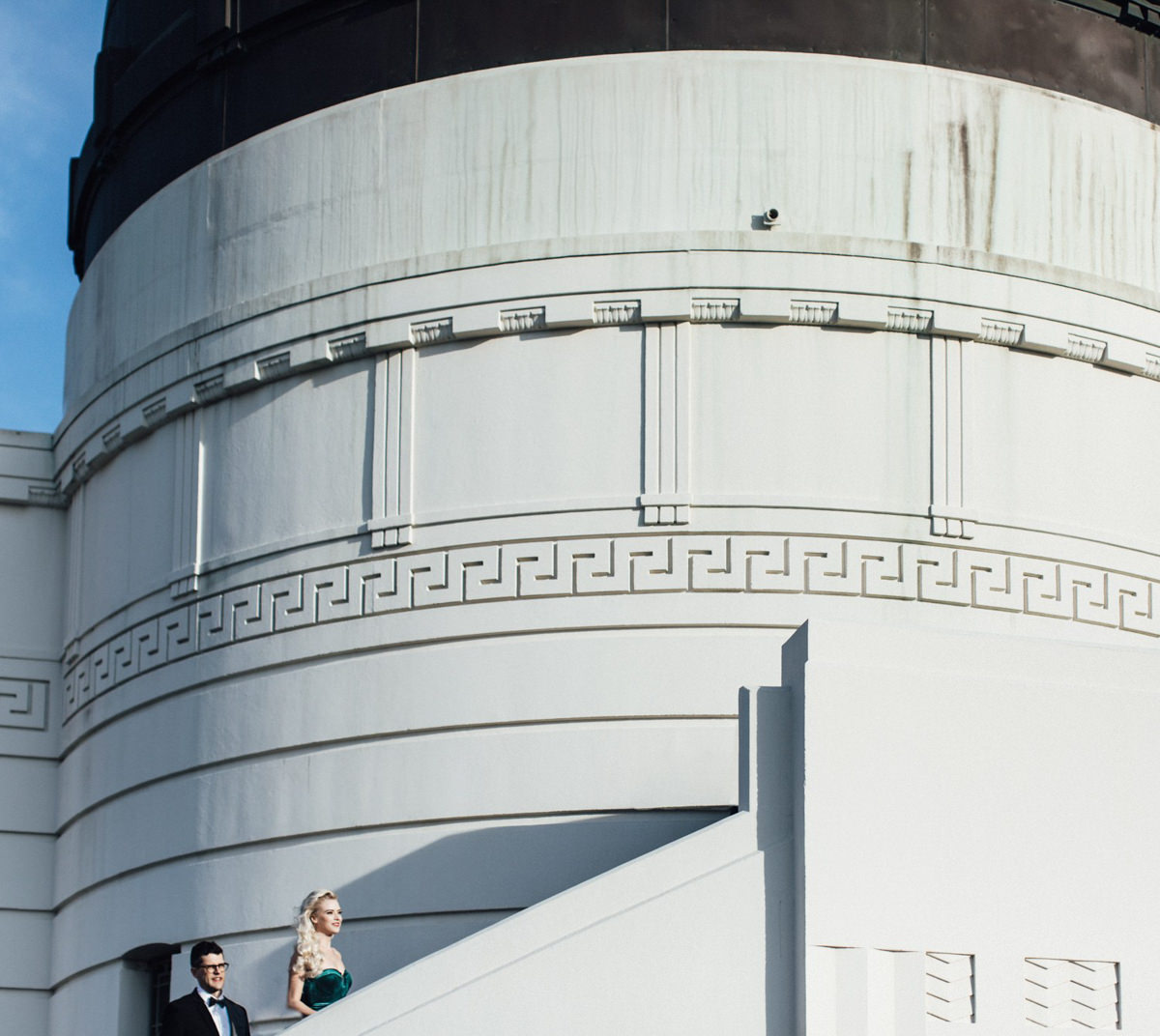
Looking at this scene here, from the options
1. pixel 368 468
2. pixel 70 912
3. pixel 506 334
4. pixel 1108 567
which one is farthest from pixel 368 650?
pixel 1108 567

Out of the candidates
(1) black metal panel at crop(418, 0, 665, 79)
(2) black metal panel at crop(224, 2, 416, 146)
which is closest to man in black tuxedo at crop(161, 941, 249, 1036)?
(1) black metal panel at crop(418, 0, 665, 79)

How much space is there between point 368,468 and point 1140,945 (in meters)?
6.78

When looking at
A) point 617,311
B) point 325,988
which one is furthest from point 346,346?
point 325,988

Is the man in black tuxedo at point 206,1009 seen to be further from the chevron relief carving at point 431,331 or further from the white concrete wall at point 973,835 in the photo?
the chevron relief carving at point 431,331

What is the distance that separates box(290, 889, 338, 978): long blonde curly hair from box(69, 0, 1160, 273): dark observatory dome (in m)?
6.89

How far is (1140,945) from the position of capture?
1041 cm

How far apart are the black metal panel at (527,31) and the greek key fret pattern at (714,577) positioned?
358 centimetres

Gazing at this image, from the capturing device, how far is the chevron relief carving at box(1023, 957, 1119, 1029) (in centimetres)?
1018

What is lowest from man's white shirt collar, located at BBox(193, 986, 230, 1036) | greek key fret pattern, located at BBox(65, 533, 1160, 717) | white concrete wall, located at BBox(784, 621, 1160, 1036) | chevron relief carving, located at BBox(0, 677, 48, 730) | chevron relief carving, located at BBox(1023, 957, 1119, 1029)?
man's white shirt collar, located at BBox(193, 986, 230, 1036)

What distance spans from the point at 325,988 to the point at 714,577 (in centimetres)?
441

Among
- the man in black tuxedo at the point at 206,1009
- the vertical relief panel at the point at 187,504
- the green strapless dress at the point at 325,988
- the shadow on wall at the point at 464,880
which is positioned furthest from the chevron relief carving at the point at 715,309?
the man in black tuxedo at the point at 206,1009

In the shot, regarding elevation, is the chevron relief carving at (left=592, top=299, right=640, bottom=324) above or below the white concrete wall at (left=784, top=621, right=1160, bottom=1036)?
above

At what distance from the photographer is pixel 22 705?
1795 cm

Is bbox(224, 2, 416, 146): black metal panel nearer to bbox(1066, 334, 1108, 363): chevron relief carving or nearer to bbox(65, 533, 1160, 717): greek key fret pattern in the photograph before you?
bbox(65, 533, 1160, 717): greek key fret pattern
